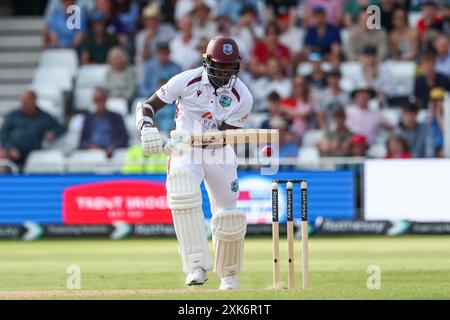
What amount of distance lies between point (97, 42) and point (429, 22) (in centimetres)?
542

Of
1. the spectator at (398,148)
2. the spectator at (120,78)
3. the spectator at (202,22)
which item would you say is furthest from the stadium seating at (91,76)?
the spectator at (398,148)

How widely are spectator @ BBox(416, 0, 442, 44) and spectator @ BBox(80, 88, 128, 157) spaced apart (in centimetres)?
499

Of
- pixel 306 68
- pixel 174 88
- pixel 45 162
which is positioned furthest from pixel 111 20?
pixel 174 88

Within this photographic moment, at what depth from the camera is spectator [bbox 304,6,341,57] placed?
68.6 ft

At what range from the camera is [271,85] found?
2056cm

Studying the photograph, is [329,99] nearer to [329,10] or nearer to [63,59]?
[329,10]

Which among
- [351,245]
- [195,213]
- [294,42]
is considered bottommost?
[351,245]

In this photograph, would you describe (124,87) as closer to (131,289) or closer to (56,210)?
(56,210)

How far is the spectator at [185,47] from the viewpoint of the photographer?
20.8m

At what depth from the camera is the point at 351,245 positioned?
16.6 metres

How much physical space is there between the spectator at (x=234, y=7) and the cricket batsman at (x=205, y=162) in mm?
10622
